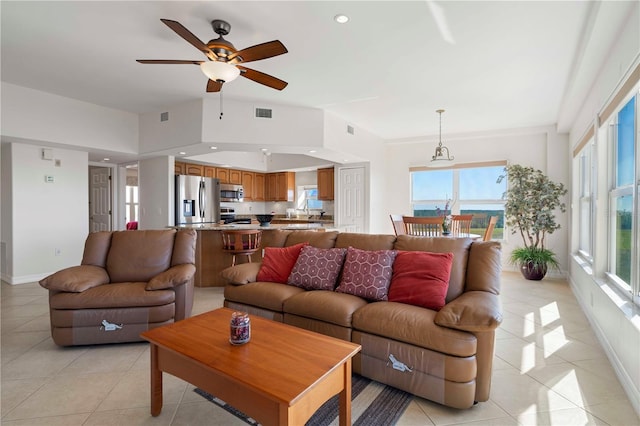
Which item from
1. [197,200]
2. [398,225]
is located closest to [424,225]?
[398,225]

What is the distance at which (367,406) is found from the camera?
74.3 inches

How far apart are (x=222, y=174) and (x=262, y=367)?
640 centimetres

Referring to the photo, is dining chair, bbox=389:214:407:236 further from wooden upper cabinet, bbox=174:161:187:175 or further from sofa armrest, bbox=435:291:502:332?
wooden upper cabinet, bbox=174:161:187:175

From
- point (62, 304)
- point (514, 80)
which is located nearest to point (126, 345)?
point (62, 304)

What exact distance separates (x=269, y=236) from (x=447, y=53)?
3229 mm

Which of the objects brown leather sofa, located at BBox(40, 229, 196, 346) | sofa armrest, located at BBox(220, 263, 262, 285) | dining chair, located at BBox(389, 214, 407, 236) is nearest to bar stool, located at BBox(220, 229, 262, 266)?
brown leather sofa, located at BBox(40, 229, 196, 346)

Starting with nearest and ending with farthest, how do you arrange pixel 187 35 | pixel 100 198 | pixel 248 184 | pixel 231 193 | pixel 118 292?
pixel 187 35, pixel 118 292, pixel 100 198, pixel 231 193, pixel 248 184

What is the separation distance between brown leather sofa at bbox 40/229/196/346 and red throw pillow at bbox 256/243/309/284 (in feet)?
2.20

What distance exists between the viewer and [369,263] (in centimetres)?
252

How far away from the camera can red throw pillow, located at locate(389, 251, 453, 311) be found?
7.18 feet

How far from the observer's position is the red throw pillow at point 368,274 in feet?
7.89

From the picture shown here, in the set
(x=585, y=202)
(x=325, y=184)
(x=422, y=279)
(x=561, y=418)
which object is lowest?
(x=561, y=418)

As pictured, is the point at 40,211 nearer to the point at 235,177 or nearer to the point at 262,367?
the point at 235,177

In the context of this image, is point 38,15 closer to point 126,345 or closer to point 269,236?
point 126,345
